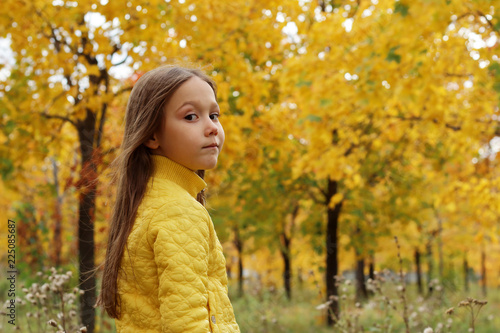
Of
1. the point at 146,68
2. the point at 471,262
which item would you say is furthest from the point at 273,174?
the point at 471,262

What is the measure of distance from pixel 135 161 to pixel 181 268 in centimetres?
48

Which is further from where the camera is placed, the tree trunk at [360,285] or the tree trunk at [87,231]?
the tree trunk at [360,285]

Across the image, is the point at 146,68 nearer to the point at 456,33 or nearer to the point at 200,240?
the point at 200,240

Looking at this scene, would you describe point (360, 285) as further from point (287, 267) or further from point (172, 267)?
point (172, 267)

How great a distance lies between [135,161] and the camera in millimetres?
1593

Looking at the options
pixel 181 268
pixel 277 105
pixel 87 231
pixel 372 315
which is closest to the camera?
pixel 181 268

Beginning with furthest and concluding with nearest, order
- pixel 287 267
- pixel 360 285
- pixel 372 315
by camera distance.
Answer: pixel 287 267 → pixel 360 285 → pixel 372 315

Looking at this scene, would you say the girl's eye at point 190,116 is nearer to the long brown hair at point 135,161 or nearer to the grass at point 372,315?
the long brown hair at point 135,161

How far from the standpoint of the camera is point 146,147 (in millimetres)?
1612

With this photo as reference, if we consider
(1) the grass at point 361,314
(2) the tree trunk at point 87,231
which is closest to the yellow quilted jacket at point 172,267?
(2) the tree trunk at point 87,231

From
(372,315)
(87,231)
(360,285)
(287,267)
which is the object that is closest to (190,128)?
(87,231)

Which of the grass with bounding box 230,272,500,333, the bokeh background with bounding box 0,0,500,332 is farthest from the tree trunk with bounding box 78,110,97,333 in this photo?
the grass with bounding box 230,272,500,333

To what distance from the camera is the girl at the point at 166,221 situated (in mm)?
1288

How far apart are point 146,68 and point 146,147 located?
8.14 ft
